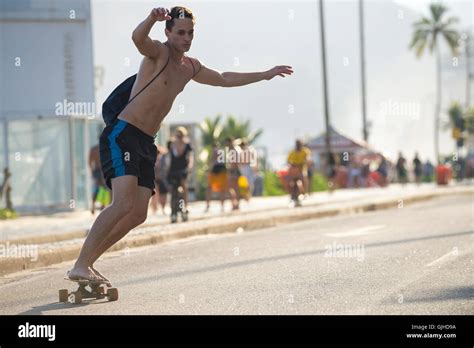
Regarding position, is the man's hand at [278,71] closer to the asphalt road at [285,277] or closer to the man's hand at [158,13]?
the man's hand at [158,13]

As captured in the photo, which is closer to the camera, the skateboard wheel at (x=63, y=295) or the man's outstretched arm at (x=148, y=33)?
the man's outstretched arm at (x=148, y=33)

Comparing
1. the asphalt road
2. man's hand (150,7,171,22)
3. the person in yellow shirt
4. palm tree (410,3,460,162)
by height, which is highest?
palm tree (410,3,460,162)

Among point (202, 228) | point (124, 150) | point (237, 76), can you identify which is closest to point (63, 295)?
point (124, 150)

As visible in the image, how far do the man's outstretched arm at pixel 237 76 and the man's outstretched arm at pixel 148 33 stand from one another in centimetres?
77

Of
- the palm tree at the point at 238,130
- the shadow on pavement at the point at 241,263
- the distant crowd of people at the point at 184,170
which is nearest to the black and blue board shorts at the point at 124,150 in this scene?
the shadow on pavement at the point at 241,263

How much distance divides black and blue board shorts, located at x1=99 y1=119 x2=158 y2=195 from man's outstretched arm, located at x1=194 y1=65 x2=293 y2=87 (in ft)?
2.71

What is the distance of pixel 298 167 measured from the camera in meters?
29.3

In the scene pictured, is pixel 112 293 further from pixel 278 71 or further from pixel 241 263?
pixel 241 263

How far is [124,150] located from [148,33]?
92 centimetres

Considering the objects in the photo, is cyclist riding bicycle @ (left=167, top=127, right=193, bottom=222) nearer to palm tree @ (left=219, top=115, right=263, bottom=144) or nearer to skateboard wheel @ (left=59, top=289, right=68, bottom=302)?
skateboard wheel @ (left=59, top=289, right=68, bottom=302)

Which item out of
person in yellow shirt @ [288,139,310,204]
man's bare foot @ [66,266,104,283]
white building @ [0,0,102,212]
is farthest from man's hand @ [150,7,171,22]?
white building @ [0,0,102,212]

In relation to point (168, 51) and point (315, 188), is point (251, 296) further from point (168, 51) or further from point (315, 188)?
point (315, 188)

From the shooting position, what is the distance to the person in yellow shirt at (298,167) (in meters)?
29.0

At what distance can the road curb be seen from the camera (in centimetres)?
1376
